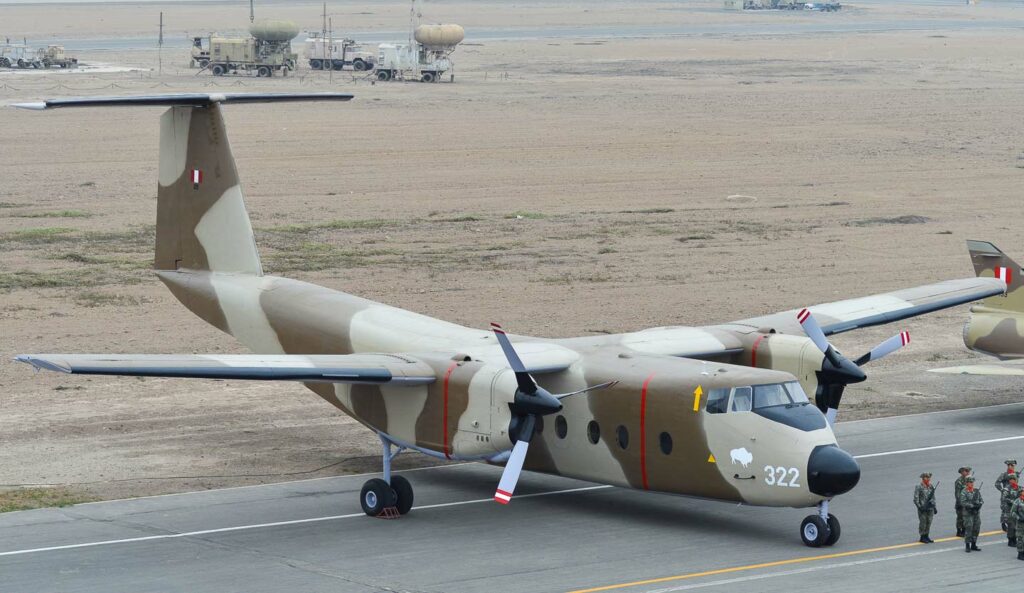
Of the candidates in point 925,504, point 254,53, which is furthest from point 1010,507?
point 254,53

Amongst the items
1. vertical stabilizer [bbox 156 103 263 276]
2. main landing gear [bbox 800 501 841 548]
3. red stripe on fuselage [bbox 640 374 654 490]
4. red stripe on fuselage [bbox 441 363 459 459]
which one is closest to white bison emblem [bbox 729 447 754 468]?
main landing gear [bbox 800 501 841 548]

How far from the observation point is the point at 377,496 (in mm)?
25562

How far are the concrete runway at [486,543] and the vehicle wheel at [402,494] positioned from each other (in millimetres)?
310

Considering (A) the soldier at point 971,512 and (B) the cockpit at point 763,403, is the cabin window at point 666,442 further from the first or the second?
(A) the soldier at point 971,512

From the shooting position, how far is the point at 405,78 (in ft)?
363

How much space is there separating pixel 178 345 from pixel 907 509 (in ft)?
68.1

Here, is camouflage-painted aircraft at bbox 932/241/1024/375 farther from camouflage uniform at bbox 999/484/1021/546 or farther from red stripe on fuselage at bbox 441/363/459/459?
red stripe on fuselage at bbox 441/363/459/459

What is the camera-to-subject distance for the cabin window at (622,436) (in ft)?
80.0

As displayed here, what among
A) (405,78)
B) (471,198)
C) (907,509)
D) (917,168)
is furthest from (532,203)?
(405,78)

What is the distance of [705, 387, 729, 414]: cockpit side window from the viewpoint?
924 inches

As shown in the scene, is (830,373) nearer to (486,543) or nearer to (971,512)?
(971,512)

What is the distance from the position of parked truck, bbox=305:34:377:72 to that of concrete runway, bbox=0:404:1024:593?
88339 millimetres

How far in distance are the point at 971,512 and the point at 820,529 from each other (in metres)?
2.40

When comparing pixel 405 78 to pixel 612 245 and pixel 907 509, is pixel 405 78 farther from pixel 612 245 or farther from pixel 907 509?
pixel 907 509
